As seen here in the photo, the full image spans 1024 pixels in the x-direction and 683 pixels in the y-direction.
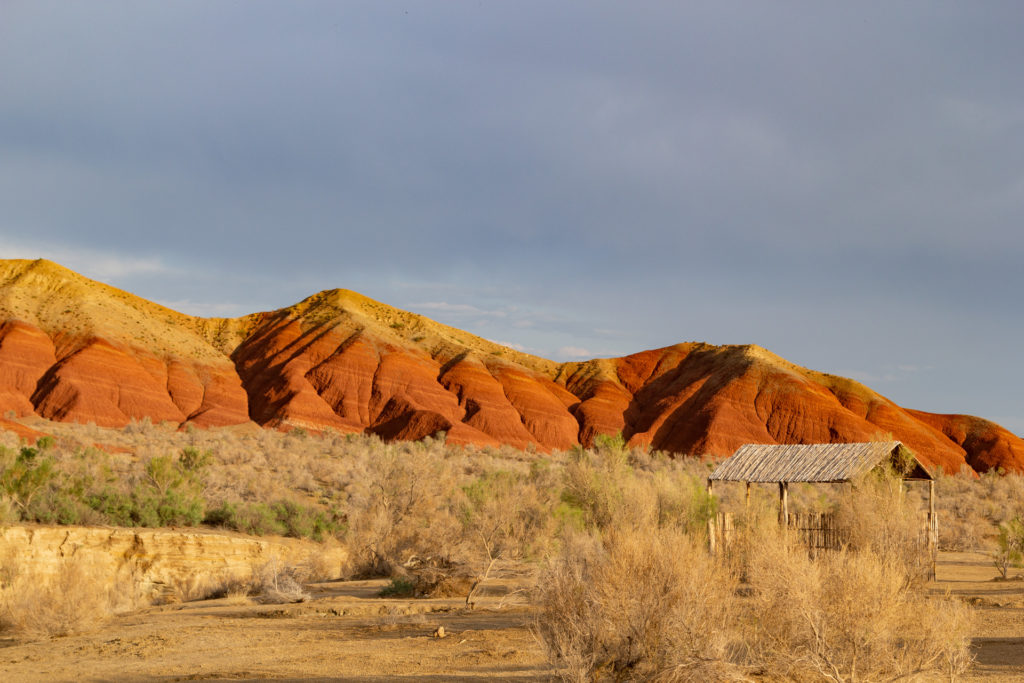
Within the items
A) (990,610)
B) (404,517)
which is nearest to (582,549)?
(990,610)

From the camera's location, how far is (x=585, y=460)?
75.5 ft

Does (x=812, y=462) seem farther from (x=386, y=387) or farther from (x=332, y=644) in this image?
(x=386, y=387)

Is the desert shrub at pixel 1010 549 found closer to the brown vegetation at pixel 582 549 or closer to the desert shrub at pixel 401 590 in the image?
the brown vegetation at pixel 582 549

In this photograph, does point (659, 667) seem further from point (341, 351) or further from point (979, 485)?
point (341, 351)

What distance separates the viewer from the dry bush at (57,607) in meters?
12.8

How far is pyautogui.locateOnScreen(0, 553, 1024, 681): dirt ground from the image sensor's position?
30.2ft

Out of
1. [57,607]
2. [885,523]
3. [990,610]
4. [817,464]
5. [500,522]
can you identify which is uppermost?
[817,464]

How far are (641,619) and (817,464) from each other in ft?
50.5

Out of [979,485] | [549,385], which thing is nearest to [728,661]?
[979,485]

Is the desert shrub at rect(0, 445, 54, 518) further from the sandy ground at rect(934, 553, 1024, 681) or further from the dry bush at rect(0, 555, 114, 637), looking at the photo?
the sandy ground at rect(934, 553, 1024, 681)

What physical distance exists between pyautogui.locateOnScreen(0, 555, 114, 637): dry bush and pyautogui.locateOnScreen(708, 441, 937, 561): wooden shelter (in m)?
14.1

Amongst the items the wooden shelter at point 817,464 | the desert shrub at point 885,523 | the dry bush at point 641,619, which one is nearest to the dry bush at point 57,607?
the dry bush at point 641,619

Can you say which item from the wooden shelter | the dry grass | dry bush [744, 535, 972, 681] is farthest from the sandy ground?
the wooden shelter

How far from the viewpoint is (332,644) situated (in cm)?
1100
